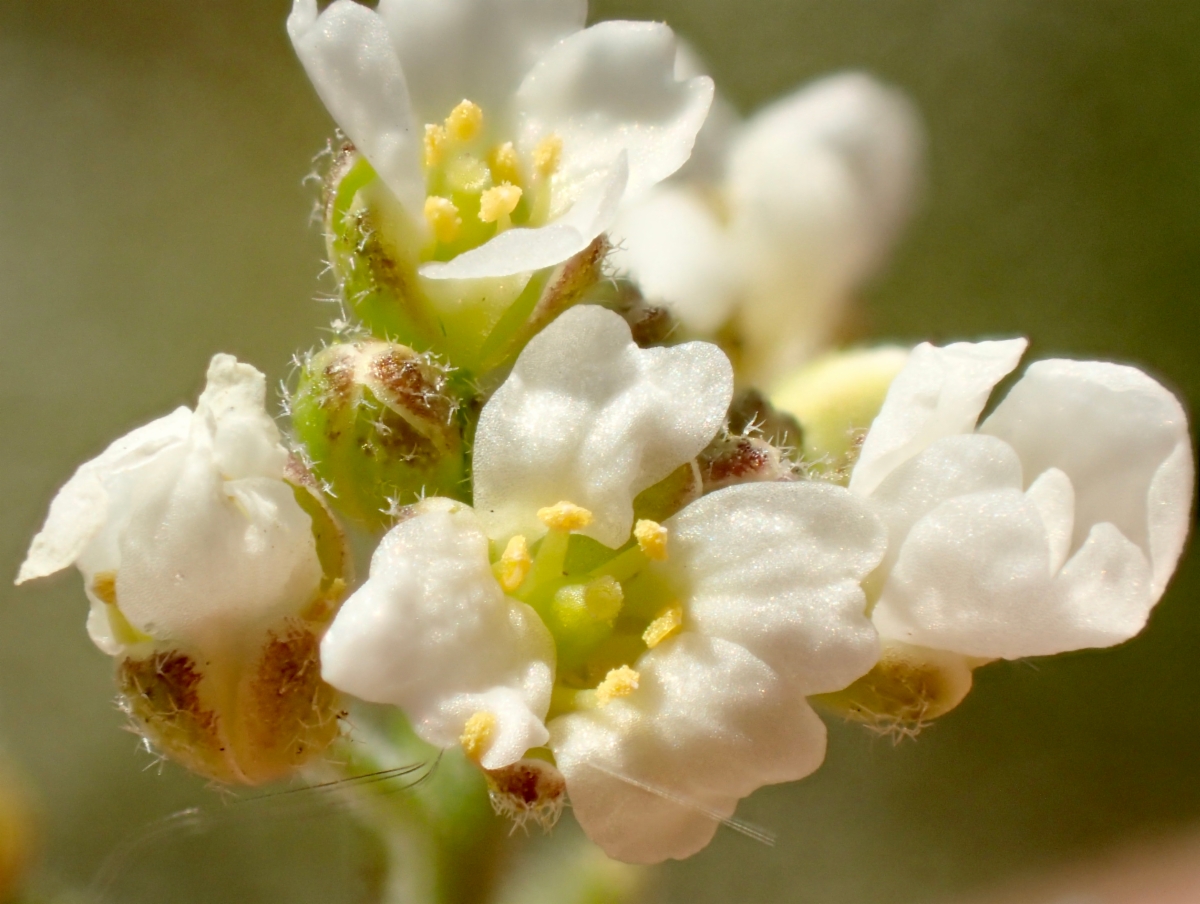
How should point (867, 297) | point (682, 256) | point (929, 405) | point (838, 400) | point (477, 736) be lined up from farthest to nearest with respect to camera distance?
point (867, 297) → point (682, 256) → point (838, 400) → point (929, 405) → point (477, 736)

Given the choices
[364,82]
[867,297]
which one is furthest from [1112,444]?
[867,297]

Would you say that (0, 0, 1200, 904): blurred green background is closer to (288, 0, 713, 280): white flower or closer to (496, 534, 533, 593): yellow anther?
(496, 534, 533, 593): yellow anther

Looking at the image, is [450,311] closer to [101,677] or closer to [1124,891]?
[101,677]

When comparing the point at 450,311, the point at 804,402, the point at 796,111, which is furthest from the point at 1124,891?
the point at 450,311

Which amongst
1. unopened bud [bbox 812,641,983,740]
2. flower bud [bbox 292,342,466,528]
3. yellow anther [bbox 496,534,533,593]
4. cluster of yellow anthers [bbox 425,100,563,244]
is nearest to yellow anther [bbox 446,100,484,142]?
cluster of yellow anthers [bbox 425,100,563,244]

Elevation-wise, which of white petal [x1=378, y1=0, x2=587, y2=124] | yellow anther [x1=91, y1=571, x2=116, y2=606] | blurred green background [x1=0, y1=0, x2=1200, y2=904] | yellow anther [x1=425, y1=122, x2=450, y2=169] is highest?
white petal [x1=378, y1=0, x2=587, y2=124]

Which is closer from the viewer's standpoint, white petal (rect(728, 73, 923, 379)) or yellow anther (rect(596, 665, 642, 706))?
yellow anther (rect(596, 665, 642, 706))

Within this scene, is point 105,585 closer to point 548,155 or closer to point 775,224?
point 548,155

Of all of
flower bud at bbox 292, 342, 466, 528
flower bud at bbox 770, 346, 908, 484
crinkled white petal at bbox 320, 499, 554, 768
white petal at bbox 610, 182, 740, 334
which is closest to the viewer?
crinkled white petal at bbox 320, 499, 554, 768
